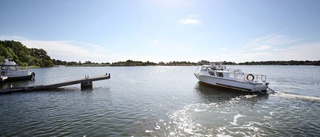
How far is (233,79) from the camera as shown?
28.2 m

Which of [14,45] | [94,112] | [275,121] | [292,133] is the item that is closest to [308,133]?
[292,133]

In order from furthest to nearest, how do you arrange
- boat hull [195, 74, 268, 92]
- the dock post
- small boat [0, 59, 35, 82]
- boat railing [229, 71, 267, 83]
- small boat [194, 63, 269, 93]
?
small boat [0, 59, 35, 82] → the dock post → boat railing [229, 71, 267, 83] → small boat [194, 63, 269, 93] → boat hull [195, 74, 268, 92]

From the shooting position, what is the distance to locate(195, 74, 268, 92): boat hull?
25.4 metres

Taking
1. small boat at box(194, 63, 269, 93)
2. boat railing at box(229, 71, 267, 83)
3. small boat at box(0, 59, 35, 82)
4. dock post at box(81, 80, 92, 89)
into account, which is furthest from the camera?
small boat at box(0, 59, 35, 82)

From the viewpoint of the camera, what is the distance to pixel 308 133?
1076 cm

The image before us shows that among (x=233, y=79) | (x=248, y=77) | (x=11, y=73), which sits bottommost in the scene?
(x=233, y=79)

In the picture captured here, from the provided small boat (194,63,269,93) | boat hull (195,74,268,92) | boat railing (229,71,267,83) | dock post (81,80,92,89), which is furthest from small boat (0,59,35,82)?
boat railing (229,71,267,83)

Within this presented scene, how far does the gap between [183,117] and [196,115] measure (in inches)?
51.4

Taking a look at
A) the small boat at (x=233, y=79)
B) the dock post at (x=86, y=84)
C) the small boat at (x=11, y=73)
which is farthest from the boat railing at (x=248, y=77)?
the small boat at (x=11, y=73)

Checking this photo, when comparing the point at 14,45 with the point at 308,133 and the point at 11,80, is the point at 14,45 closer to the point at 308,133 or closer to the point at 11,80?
the point at 11,80

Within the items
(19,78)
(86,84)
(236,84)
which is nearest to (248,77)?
(236,84)

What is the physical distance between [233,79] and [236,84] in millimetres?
957

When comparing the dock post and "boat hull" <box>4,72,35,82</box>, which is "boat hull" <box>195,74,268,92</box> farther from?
"boat hull" <box>4,72,35,82</box>

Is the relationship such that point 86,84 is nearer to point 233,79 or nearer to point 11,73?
point 11,73
